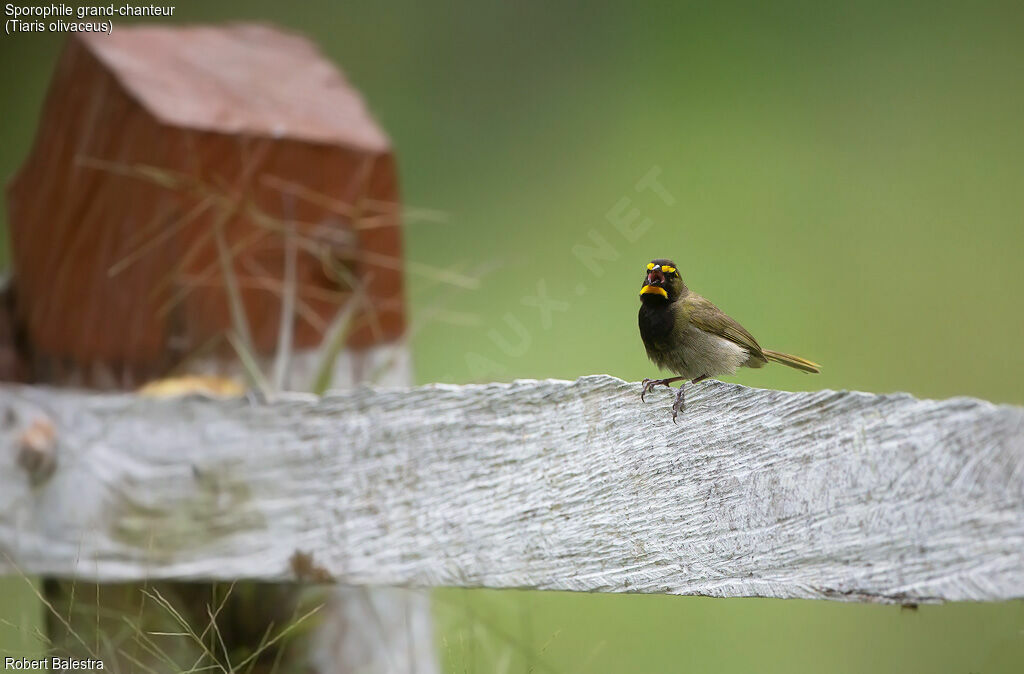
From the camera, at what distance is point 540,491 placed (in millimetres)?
1589

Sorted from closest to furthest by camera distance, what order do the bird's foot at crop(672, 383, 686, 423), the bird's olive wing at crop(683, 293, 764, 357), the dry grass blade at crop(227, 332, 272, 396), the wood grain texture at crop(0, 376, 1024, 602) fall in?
the wood grain texture at crop(0, 376, 1024, 602) → the bird's foot at crop(672, 383, 686, 423) → the dry grass blade at crop(227, 332, 272, 396) → the bird's olive wing at crop(683, 293, 764, 357)

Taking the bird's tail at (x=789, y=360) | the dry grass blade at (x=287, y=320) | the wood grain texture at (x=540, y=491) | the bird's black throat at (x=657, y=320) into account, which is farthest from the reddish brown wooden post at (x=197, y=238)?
the bird's tail at (x=789, y=360)

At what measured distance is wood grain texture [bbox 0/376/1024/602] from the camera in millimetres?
1168

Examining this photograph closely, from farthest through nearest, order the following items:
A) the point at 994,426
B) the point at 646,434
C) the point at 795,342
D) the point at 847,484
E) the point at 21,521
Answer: the point at 795,342 < the point at 21,521 < the point at 646,434 < the point at 847,484 < the point at 994,426

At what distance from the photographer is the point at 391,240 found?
2.39 m

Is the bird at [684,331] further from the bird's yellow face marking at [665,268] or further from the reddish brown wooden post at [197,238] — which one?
the reddish brown wooden post at [197,238]

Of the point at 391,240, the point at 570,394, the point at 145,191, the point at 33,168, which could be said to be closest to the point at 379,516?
the point at 570,394

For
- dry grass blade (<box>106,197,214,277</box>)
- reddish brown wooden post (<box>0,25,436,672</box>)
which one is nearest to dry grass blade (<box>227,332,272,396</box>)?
reddish brown wooden post (<box>0,25,436,672</box>)

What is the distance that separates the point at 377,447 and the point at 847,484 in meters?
0.86

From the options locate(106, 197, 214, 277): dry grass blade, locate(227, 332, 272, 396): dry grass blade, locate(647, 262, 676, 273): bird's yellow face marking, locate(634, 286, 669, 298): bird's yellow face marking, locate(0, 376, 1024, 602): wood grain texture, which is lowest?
locate(0, 376, 1024, 602): wood grain texture

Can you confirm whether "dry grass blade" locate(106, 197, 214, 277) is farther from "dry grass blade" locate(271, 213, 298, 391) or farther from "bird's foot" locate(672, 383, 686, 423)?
"bird's foot" locate(672, 383, 686, 423)

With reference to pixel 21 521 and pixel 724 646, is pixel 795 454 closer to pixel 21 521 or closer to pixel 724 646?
pixel 724 646

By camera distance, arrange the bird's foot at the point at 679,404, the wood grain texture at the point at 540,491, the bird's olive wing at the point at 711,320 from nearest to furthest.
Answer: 1. the wood grain texture at the point at 540,491
2. the bird's foot at the point at 679,404
3. the bird's olive wing at the point at 711,320

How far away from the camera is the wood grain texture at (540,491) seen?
3.83ft
